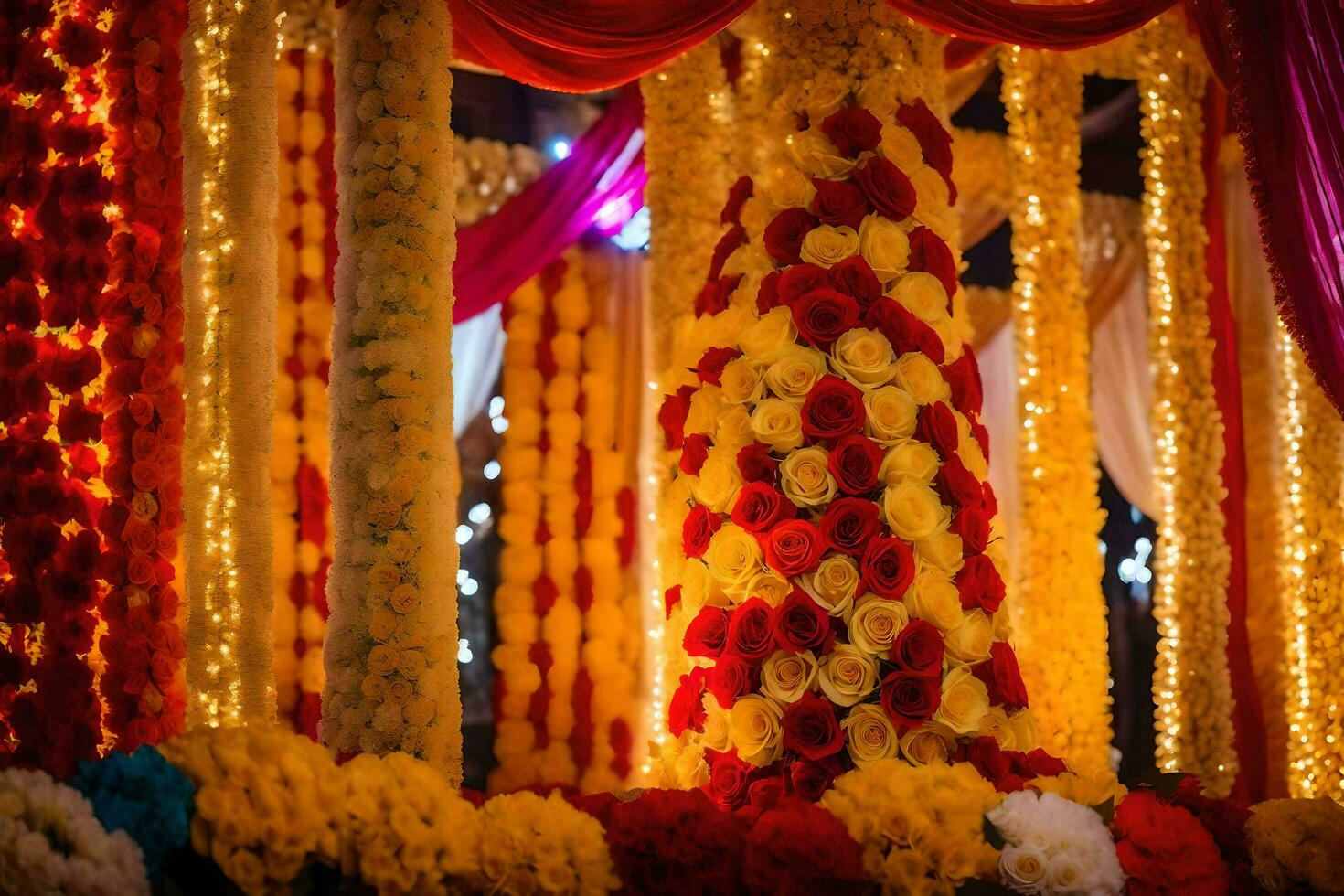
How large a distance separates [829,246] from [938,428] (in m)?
0.54

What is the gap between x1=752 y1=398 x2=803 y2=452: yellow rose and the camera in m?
3.15

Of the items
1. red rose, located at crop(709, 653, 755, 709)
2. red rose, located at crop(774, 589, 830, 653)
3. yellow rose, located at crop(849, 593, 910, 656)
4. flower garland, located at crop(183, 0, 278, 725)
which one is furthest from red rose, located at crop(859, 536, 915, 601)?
flower garland, located at crop(183, 0, 278, 725)

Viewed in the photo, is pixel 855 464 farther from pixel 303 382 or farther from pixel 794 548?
pixel 303 382

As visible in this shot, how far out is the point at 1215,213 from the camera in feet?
18.2

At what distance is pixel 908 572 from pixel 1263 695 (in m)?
3.29

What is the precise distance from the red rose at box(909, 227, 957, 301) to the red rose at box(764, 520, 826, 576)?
779 millimetres

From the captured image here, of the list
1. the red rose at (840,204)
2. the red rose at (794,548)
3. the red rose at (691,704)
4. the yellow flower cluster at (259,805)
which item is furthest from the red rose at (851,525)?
the yellow flower cluster at (259,805)

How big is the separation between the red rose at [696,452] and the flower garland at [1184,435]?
8.62ft

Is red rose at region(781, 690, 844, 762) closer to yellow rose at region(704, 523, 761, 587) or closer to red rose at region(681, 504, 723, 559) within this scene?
yellow rose at region(704, 523, 761, 587)

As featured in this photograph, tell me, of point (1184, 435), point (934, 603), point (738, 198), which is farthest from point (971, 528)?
point (1184, 435)

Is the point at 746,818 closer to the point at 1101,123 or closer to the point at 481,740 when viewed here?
the point at 481,740

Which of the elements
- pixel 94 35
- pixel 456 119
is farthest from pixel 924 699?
pixel 456 119

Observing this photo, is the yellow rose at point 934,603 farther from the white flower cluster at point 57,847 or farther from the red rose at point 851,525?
the white flower cluster at point 57,847

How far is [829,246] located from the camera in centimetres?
331
